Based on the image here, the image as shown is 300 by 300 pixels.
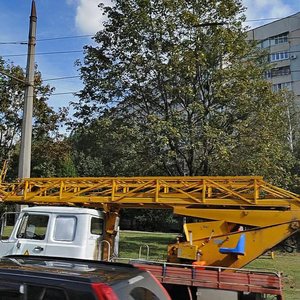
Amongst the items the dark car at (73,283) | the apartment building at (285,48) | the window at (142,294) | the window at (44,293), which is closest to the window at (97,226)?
the dark car at (73,283)

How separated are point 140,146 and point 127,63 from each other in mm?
4096

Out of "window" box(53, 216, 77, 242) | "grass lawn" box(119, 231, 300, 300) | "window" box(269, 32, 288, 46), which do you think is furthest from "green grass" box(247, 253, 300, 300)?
"window" box(269, 32, 288, 46)

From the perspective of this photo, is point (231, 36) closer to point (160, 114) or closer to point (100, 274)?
point (160, 114)

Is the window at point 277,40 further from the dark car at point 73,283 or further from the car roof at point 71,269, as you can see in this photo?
the dark car at point 73,283

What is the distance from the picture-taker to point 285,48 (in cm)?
6731

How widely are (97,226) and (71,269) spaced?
6.95 meters

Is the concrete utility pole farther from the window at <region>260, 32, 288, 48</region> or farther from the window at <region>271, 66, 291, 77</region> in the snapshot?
the window at <region>271, 66, 291, 77</region>

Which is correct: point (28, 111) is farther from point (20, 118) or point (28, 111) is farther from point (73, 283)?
point (73, 283)

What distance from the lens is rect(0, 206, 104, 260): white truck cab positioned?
10.2 metres

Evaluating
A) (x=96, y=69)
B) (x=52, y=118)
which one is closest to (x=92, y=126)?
(x=96, y=69)

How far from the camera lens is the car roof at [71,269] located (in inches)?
143

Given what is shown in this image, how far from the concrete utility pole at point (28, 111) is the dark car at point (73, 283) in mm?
13414

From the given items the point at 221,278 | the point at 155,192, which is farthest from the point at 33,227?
the point at 221,278

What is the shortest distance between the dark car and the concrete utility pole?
13414mm
